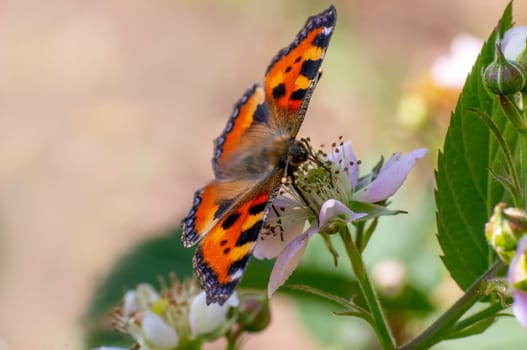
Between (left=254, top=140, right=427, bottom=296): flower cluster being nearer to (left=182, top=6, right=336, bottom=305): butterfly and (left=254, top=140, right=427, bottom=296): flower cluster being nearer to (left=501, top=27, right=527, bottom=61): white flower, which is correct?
(left=182, top=6, right=336, bottom=305): butterfly

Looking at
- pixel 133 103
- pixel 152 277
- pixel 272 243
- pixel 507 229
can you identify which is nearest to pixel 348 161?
pixel 272 243

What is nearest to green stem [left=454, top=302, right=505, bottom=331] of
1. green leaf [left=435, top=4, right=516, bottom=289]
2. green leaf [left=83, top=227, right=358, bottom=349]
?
green leaf [left=435, top=4, right=516, bottom=289]

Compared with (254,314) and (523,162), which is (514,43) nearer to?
(523,162)

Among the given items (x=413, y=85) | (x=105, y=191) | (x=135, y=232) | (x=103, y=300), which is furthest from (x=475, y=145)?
(x=105, y=191)

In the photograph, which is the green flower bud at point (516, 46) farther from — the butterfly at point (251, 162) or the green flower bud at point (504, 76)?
the butterfly at point (251, 162)

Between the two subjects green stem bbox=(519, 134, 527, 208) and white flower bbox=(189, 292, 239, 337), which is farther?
white flower bbox=(189, 292, 239, 337)

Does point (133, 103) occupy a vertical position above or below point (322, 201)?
above
